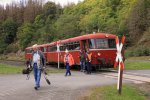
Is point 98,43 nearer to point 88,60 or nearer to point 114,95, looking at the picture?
point 88,60

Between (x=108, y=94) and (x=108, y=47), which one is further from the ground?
(x=108, y=47)

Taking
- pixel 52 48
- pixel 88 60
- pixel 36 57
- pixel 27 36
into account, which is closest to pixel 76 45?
pixel 88 60

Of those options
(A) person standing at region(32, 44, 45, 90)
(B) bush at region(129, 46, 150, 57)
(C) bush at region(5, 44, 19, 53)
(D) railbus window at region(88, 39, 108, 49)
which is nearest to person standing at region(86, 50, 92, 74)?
(D) railbus window at region(88, 39, 108, 49)

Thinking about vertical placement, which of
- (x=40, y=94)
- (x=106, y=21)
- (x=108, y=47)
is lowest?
(x=40, y=94)

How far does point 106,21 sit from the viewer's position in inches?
2872

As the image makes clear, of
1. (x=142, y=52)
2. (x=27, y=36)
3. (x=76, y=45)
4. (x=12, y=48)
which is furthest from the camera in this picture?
(x=12, y=48)

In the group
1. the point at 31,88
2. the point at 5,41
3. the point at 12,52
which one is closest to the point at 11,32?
the point at 5,41

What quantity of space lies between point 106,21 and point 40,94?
190ft

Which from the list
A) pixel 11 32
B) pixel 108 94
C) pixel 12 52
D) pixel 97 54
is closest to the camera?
pixel 108 94

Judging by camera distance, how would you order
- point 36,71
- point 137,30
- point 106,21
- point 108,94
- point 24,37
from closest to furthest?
point 108,94, point 36,71, point 137,30, point 106,21, point 24,37

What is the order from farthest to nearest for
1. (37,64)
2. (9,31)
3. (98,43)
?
(9,31) < (98,43) < (37,64)

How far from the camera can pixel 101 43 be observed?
3117 cm

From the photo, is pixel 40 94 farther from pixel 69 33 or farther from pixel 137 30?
pixel 69 33

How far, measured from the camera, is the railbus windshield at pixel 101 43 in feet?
102
